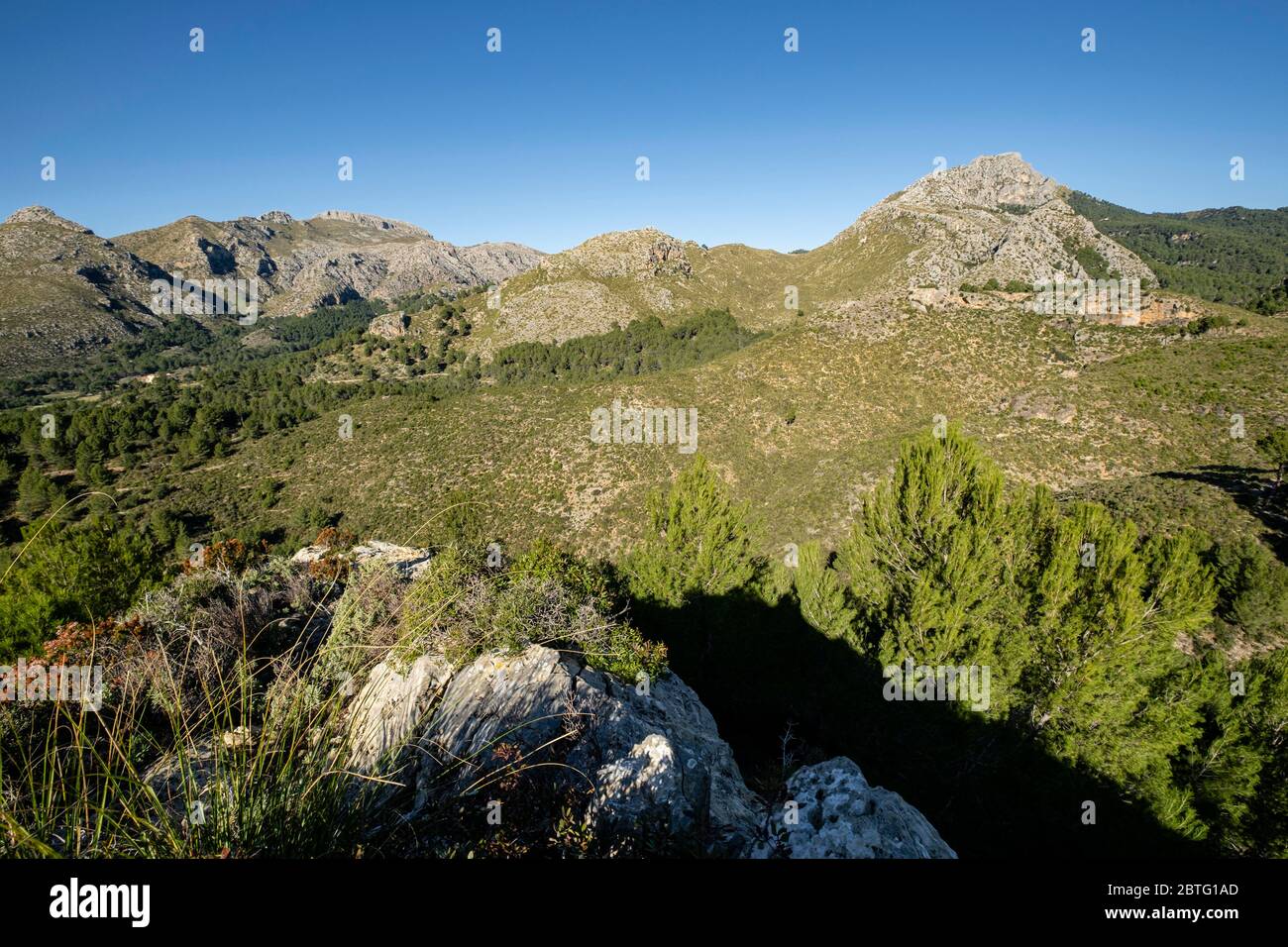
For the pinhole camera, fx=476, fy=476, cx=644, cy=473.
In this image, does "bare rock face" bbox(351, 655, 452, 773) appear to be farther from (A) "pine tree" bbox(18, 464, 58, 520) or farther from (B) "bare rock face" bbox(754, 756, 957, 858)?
(A) "pine tree" bbox(18, 464, 58, 520)

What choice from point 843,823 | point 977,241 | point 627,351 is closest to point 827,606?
point 843,823

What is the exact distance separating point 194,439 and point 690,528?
69.9 metres

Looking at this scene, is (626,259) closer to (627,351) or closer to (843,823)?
(627,351)

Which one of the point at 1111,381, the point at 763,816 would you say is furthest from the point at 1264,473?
the point at 763,816

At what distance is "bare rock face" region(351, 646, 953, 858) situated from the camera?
4863 millimetres

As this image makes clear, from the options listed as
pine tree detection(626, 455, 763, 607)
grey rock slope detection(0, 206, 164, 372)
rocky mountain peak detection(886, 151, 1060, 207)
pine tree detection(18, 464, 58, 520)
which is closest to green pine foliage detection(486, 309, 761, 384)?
pine tree detection(18, 464, 58, 520)

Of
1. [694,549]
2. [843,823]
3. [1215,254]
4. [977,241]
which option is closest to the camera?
[843,823]

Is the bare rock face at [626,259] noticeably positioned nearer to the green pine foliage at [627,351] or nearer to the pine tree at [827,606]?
the green pine foliage at [627,351]

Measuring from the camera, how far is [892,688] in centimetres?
1577

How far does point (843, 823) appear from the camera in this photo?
683 cm

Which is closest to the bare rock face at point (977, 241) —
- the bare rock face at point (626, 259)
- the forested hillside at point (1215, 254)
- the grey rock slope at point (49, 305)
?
the forested hillside at point (1215, 254)

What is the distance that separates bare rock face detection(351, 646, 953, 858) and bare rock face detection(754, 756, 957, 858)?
0.07 feet

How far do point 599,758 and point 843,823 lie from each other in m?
3.75
